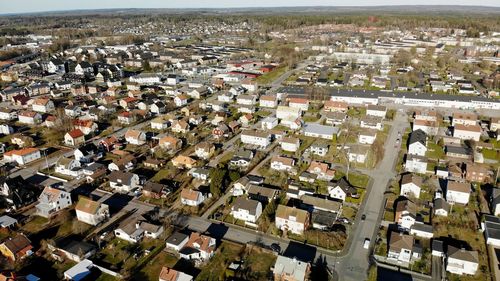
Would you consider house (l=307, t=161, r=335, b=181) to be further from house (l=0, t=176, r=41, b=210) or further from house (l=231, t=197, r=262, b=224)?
house (l=0, t=176, r=41, b=210)

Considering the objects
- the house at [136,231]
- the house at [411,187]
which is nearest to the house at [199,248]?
the house at [136,231]

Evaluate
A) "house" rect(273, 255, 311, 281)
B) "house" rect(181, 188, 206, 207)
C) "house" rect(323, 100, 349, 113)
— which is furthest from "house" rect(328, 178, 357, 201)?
"house" rect(323, 100, 349, 113)

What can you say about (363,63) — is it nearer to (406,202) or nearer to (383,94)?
(383,94)

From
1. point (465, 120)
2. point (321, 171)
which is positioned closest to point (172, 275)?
point (321, 171)

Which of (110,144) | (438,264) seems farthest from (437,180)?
(110,144)

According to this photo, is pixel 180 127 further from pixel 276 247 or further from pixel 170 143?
pixel 276 247

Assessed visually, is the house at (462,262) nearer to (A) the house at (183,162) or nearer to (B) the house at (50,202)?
(A) the house at (183,162)

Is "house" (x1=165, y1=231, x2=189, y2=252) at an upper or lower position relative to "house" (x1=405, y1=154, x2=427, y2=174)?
lower
